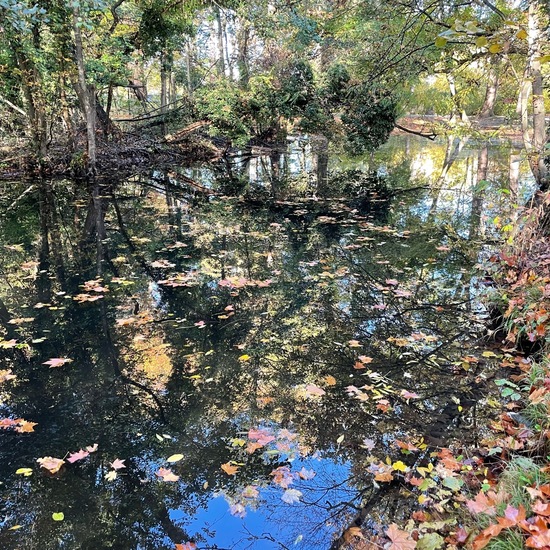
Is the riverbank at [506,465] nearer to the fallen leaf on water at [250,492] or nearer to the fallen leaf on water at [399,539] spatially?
the fallen leaf on water at [399,539]

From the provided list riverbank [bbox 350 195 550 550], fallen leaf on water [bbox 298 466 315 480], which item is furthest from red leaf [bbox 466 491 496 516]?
fallen leaf on water [bbox 298 466 315 480]

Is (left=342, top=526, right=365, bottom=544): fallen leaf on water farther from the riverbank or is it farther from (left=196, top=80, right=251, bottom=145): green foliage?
(left=196, top=80, right=251, bottom=145): green foliage

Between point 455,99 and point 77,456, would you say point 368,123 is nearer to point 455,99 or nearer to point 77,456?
point 455,99

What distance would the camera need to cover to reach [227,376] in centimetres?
345

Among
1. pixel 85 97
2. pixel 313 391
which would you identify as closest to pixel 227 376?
pixel 313 391

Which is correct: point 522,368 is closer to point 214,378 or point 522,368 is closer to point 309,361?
point 309,361

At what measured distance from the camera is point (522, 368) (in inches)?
133

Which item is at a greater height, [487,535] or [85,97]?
[85,97]

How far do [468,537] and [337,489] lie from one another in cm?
76

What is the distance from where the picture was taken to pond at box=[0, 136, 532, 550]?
2.29 meters

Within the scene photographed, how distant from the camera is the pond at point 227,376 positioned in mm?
2293

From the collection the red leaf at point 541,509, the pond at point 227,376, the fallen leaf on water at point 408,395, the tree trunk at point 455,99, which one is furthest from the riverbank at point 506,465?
the tree trunk at point 455,99

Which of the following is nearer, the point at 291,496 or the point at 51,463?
the point at 291,496

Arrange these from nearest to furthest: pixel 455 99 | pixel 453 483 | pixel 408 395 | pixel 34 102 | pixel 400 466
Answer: pixel 453 483, pixel 400 466, pixel 408 395, pixel 34 102, pixel 455 99
